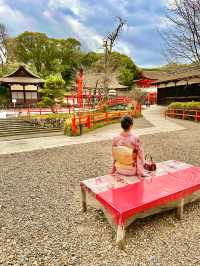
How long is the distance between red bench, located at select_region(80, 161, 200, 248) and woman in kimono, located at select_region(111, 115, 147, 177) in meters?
0.14

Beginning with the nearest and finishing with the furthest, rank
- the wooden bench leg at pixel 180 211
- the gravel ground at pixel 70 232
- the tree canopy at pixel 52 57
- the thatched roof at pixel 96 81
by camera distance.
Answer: the gravel ground at pixel 70 232 < the wooden bench leg at pixel 180 211 < the thatched roof at pixel 96 81 < the tree canopy at pixel 52 57

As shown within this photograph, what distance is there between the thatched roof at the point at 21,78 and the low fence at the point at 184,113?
16.3 meters

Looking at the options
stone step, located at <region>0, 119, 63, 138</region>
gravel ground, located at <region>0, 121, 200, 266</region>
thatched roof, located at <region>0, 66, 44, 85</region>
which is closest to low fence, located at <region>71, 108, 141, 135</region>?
stone step, located at <region>0, 119, 63, 138</region>

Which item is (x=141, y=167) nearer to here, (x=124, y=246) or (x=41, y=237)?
(x=124, y=246)

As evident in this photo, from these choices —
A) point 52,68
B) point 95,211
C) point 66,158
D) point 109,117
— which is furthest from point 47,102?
point 52,68

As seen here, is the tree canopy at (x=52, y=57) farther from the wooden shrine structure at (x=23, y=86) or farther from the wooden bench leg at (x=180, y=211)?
the wooden bench leg at (x=180, y=211)

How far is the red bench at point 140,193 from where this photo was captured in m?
2.57

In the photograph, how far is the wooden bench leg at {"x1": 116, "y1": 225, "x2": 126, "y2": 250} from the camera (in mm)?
2545

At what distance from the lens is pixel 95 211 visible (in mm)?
3527

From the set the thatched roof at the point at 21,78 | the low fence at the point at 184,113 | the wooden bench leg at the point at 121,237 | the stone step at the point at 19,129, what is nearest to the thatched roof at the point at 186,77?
the low fence at the point at 184,113

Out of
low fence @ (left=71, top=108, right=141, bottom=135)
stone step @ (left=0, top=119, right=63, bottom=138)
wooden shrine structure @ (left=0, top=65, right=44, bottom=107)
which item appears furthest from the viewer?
wooden shrine structure @ (left=0, top=65, right=44, bottom=107)

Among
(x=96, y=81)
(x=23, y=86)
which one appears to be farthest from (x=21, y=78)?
(x=96, y=81)

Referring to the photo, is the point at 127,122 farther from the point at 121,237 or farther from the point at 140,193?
the point at 121,237

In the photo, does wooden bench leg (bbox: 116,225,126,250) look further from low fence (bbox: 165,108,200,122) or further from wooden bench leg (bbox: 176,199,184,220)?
low fence (bbox: 165,108,200,122)
